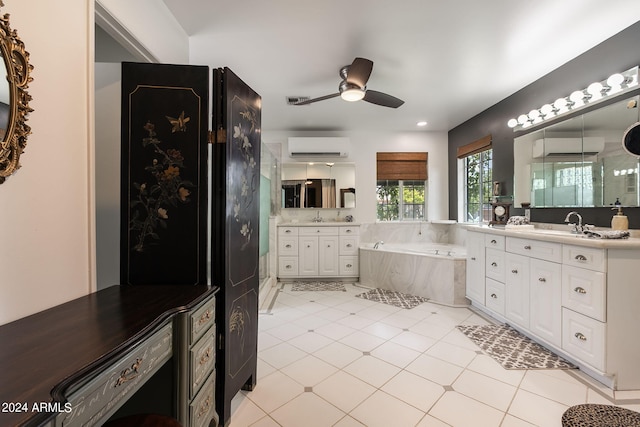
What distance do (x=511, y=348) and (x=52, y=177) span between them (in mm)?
3257

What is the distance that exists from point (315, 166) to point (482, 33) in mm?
3040

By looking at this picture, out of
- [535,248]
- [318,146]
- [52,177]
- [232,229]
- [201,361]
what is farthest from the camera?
[318,146]

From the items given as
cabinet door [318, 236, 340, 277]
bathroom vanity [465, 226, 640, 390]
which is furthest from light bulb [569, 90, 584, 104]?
cabinet door [318, 236, 340, 277]

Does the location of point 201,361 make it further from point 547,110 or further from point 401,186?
point 401,186

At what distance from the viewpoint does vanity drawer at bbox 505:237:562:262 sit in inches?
80.6

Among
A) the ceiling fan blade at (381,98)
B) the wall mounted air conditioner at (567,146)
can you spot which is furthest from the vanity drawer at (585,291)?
the ceiling fan blade at (381,98)

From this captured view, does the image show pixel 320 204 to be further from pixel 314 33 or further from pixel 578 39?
pixel 578 39

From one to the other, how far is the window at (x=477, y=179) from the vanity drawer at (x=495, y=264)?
1.35 metres

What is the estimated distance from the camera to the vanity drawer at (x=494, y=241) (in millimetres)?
2633

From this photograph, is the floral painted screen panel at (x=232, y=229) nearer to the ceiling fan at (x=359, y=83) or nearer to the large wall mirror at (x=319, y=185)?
the ceiling fan at (x=359, y=83)

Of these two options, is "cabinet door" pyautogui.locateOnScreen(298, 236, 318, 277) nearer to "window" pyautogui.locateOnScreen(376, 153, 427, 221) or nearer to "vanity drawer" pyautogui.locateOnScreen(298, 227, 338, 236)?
"vanity drawer" pyautogui.locateOnScreen(298, 227, 338, 236)

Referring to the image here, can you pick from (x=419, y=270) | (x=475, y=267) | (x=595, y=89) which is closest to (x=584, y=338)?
(x=475, y=267)

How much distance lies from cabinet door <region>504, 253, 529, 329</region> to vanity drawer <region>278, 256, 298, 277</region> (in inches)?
112

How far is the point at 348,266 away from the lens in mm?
4355
